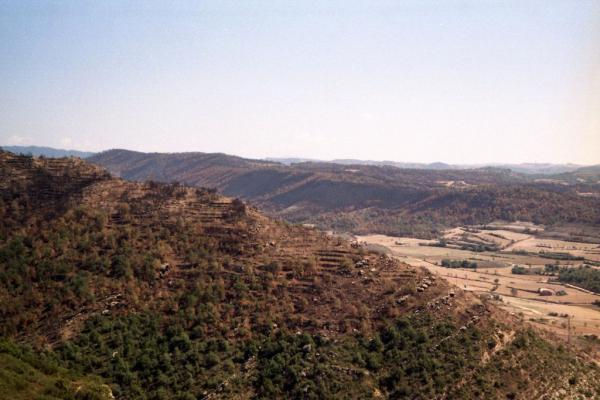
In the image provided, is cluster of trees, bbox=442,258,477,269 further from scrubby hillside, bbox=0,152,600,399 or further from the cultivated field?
scrubby hillside, bbox=0,152,600,399

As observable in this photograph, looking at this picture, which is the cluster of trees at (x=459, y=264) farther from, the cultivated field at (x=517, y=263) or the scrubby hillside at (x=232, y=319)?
the scrubby hillside at (x=232, y=319)

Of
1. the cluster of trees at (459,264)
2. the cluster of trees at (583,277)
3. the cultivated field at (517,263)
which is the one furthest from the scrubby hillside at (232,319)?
the cluster of trees at (459,264)

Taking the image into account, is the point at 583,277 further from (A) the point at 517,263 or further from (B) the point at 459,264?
(B) the point at 459,264

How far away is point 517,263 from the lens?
339 feet

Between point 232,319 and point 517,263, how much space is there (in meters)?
90.1

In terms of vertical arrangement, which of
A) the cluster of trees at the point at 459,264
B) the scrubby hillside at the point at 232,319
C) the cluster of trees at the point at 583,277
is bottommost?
the cluster of trees at the point at 459,264

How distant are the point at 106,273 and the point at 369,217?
14163 centimetres

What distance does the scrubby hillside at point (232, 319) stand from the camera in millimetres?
28812

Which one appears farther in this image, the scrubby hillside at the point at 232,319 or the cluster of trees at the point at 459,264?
the cluster of trees at the point at 459,264

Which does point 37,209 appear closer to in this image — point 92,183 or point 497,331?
point 92,183

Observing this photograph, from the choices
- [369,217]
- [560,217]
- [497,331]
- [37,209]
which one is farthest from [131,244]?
[560,217]

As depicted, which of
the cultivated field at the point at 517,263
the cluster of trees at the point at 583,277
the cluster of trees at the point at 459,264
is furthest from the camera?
the cluster of trees at the point at 459,264

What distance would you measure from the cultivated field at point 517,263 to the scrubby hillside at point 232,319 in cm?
2635

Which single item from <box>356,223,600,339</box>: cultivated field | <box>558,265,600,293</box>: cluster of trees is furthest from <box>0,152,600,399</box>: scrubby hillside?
<box>558,265,600,293</box>: cluster of trees
